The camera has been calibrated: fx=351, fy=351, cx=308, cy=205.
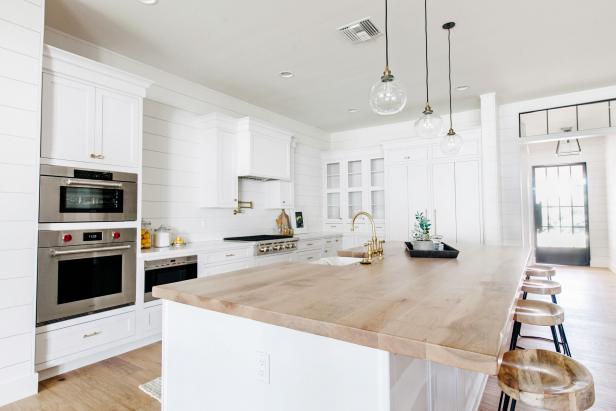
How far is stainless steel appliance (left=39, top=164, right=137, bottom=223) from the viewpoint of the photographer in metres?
2.60

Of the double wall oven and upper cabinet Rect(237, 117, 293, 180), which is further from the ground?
upper cabinet Rect(237, 117, 293, 180)

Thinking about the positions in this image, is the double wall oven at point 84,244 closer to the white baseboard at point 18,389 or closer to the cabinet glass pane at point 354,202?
the white baseboard at point 18,389

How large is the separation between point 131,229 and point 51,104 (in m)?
1.16

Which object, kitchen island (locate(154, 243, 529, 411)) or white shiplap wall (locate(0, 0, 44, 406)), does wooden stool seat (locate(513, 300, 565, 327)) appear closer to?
kitchen island (locate(154, 243, 529, 411))

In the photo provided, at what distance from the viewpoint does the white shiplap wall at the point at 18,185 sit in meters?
2.32

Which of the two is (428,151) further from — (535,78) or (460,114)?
(535,78)

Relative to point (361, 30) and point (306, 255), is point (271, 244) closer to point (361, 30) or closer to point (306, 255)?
point (306, 255)

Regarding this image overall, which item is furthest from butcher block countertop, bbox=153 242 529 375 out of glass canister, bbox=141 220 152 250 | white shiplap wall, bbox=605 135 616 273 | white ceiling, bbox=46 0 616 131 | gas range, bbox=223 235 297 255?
white shiplap wall, bbox=605 135 616 273

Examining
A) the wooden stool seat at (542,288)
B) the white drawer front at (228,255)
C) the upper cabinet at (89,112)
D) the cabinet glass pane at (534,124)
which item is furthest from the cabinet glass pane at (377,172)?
the upper cabinet at (89,112)

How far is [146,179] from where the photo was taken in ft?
12.6

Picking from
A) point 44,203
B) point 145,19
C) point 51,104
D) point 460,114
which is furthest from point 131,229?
point 460,114

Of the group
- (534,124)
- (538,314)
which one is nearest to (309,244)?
(538,314)

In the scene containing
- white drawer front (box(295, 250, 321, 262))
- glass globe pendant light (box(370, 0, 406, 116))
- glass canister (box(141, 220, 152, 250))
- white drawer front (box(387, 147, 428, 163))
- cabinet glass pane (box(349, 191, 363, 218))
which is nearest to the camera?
glass globe pendant light (box(370, 0, 406, 116))

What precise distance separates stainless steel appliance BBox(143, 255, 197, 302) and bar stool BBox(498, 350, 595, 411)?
2.91 meters
